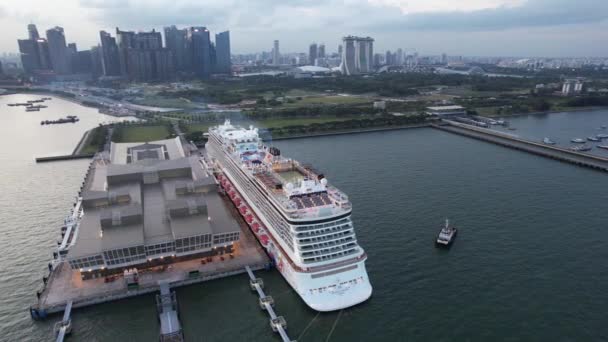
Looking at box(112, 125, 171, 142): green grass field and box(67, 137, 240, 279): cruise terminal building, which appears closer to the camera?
box(67, 137, 240, 279): cruise terminal building

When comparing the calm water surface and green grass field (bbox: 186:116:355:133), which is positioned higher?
green grass field (bbox: 186:116:355:133)

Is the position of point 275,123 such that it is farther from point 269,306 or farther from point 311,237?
point 269,306

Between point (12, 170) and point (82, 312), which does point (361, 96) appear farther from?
point (82, 312)

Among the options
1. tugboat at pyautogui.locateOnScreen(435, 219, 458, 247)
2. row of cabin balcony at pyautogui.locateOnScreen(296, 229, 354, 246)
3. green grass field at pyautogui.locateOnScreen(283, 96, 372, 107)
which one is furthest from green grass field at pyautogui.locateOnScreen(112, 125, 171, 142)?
tugboat at pyautogui.locateOnScreen(435, 219, 458, 247)

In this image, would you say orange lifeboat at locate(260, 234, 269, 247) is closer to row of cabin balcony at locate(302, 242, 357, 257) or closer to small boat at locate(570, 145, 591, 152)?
row of cabin balcony at locate(302, 242, 357, 257)

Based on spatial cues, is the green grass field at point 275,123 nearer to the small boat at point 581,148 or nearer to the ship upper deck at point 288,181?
the ship upper deck at point 288,181

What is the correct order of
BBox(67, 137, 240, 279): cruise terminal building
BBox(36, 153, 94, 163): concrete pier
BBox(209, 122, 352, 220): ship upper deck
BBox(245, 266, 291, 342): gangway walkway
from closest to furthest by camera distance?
BBox(245, 266, 291, 342): gangway walkway → BBox(209, 122, 352, 220): ship upper deck → BBox(67, 137, 240, 279): cruise terminal building → BBox(36, 153, 94, 163): concrete pier

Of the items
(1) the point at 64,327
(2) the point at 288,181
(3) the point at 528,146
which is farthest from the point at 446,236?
(3) the point at 528,146
